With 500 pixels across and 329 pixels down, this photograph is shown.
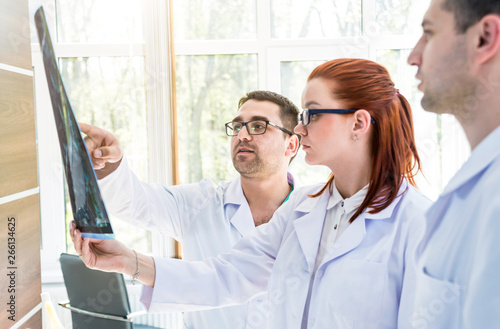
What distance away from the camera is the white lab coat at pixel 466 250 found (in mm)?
657

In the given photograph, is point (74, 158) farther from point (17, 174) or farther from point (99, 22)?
point (99, 22)

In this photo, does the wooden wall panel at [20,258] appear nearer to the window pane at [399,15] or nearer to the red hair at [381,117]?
the red hair at [381,117]

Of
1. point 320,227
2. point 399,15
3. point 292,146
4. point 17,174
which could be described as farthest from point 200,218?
point 399,15

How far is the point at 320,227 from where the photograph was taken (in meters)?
1.39

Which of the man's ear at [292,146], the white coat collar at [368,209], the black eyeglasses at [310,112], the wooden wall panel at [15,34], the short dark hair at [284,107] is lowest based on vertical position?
the white coat collar at [368,209]

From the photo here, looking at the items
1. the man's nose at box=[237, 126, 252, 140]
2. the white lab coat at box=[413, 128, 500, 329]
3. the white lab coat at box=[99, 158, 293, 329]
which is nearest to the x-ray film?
the white lab coat at box=[413, 128, 500, 329]

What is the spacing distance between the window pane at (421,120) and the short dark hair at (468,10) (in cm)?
307

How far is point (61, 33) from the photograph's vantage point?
12.1ft

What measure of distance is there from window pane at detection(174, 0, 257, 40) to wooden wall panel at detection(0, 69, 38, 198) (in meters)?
2.66

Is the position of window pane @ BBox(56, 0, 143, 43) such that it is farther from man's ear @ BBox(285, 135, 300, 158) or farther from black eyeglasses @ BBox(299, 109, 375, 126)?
black eyeglasses @ BBox(299, 109, 375, 126)

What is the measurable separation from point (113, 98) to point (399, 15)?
235 cm

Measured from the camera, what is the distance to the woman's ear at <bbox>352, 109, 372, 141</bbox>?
51.8 inches

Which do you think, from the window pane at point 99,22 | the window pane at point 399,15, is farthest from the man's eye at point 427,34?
the window pane at point 99,22

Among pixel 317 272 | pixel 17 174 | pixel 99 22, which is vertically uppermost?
pixel 99 22
